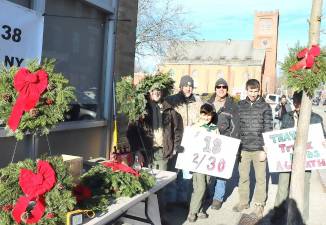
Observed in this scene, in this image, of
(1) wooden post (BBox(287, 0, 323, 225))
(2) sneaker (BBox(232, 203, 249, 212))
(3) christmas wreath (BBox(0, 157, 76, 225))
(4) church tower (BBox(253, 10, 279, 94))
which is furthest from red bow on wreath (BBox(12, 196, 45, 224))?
(4) church tower (BBox(253, 10, 279, 94))

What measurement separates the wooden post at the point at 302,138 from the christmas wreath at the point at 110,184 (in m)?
1.39

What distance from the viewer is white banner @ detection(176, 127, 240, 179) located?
19.1 ft

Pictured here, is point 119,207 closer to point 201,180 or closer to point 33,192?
point 33,192

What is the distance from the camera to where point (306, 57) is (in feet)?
12.5

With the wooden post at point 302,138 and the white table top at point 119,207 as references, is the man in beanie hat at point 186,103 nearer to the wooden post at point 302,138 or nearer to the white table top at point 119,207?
the white table top at point 119,207

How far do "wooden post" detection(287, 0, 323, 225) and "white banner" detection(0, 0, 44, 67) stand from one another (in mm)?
2850

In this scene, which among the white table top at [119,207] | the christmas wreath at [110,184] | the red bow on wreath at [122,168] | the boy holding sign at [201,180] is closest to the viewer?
the white table top at [119,207]

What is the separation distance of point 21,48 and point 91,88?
2.19 metres

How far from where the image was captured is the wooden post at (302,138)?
147 inches

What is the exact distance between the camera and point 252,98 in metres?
6.20

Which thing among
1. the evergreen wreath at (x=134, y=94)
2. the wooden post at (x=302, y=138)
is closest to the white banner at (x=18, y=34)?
the evergreen wreath at (x=134, y=94)

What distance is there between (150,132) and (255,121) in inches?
61.6

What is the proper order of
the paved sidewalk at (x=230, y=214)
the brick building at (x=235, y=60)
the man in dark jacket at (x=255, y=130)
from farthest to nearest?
the brick building at (x=235, y=60), the man in dark jacket at (x=255, y=130), the paved sidewalk at (x=230, y=214)

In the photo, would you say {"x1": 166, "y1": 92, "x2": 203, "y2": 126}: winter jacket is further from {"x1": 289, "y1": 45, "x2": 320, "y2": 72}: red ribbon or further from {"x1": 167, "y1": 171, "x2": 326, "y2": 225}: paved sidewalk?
{"x1": 289, "y1": 45, "x2": 320, "y2": 72}: red ribbon
